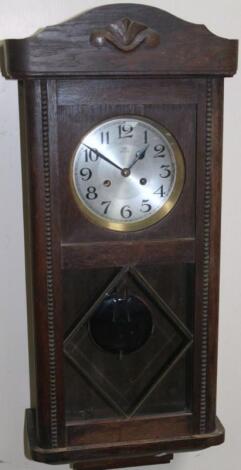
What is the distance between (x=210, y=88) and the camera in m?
0.87

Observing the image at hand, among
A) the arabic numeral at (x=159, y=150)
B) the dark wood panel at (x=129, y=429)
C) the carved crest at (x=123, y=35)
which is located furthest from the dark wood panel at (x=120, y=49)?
the dark wood panel at (x=129, y=429)

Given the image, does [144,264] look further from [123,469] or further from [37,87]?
[123,469]

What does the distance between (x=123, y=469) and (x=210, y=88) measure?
2.34 ft

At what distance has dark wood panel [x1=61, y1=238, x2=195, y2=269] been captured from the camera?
0.88m

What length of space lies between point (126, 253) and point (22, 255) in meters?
0.25

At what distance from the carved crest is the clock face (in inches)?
3.9

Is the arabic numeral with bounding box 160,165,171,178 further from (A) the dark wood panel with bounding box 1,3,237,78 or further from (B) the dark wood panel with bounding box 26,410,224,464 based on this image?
(B) the dark wood panel with bounding box 26,410,224,464

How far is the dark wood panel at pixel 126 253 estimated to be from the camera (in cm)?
Result: 88

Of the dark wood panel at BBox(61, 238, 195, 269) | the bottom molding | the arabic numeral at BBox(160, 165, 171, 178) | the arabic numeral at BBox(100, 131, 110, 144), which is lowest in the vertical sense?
the bottom molding

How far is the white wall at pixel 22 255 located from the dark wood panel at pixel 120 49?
20cm

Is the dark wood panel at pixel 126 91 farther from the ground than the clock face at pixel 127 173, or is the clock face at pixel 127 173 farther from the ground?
the dark wood panel at pixel 126 91

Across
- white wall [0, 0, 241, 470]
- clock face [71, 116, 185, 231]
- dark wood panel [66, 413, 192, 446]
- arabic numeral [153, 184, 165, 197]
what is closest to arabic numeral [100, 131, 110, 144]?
clock face [71, 116, 185, 231]

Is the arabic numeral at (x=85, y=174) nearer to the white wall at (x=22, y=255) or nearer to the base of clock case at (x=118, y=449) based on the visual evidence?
the white wall at (x=22, y=255)

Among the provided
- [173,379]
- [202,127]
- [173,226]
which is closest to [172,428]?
[173,379]
